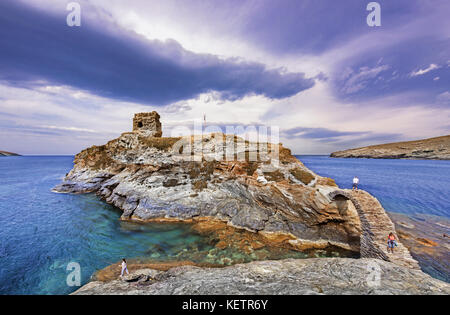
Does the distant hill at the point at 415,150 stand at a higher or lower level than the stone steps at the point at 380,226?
higher

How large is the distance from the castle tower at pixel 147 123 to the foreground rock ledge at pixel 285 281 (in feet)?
99.1

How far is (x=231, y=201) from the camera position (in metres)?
24.7

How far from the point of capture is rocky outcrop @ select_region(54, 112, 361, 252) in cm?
1944

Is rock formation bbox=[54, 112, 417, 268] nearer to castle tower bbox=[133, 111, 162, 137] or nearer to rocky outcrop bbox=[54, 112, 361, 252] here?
rocky outcrop bbox=[54, 112, 361, 252]

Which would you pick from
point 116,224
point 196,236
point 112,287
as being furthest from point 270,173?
point 116,224

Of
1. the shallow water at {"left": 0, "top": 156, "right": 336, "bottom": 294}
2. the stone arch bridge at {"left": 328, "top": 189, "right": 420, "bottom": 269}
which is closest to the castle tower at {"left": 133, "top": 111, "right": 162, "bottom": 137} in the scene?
the shallow water at {"left": 0, "top": 156, "right": 336, "bottom": 294}

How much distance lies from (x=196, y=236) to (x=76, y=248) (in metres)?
12.6

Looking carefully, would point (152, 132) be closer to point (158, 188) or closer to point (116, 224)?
point (158, 188)

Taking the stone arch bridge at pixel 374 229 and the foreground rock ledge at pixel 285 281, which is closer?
the foreground rock ledge at pixel 285 281

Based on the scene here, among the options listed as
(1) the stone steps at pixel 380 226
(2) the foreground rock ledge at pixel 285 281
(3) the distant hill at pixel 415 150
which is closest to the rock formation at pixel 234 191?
(1) the stone steps at pixel 380 226

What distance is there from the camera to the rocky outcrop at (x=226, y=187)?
19.4m

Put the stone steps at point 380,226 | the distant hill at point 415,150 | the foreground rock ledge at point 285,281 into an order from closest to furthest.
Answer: the foreground rock ledge at point 285,281 < the stone steps at point 380,226 < the distant hill at point 415,150

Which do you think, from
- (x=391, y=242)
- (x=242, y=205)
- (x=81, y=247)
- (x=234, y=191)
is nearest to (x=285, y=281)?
(x=391, y=242)

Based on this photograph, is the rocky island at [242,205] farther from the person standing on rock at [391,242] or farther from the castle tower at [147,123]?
the person standing on rock at [391,242]
